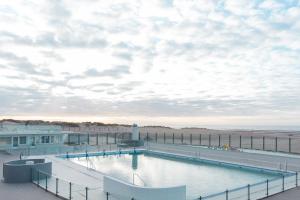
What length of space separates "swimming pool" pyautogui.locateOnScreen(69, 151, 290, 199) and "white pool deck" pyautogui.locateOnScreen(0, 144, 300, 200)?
88 cm

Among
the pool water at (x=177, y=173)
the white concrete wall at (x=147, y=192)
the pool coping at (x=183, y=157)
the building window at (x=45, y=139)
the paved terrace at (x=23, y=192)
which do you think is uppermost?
the building window at (x=45, y=139)

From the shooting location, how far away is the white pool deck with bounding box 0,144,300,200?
13227 millimetres

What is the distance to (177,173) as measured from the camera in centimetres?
2173

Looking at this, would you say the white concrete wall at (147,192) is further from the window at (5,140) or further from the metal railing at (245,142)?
the window at (5,140)

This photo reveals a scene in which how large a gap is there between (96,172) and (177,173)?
5546 millimetres

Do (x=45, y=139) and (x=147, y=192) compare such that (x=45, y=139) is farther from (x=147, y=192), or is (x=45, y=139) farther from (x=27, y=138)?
(x=147, y=192)

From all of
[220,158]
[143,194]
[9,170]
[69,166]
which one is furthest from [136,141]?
[143,194]

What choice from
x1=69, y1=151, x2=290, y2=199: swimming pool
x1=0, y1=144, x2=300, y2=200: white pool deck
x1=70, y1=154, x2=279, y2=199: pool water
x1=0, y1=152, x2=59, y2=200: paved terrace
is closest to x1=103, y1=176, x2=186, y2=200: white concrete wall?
x1=0, y1=144, x2=300, y2=200: white pool deck

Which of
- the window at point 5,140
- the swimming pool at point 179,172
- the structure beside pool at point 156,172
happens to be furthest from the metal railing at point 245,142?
the window at point 5,140

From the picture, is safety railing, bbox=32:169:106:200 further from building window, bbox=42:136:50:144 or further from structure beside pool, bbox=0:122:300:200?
building window, bbox=42:136:50:144

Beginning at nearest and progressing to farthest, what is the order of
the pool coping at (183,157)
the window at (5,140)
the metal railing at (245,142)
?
1. the pool coping at (183,157)
2. the window at (5,140)
3. the metal railing at (245,142)

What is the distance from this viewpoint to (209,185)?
18.3m

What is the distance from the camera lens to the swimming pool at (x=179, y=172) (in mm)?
18562

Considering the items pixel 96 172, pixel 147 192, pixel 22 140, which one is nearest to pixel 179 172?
pixel 96 172
